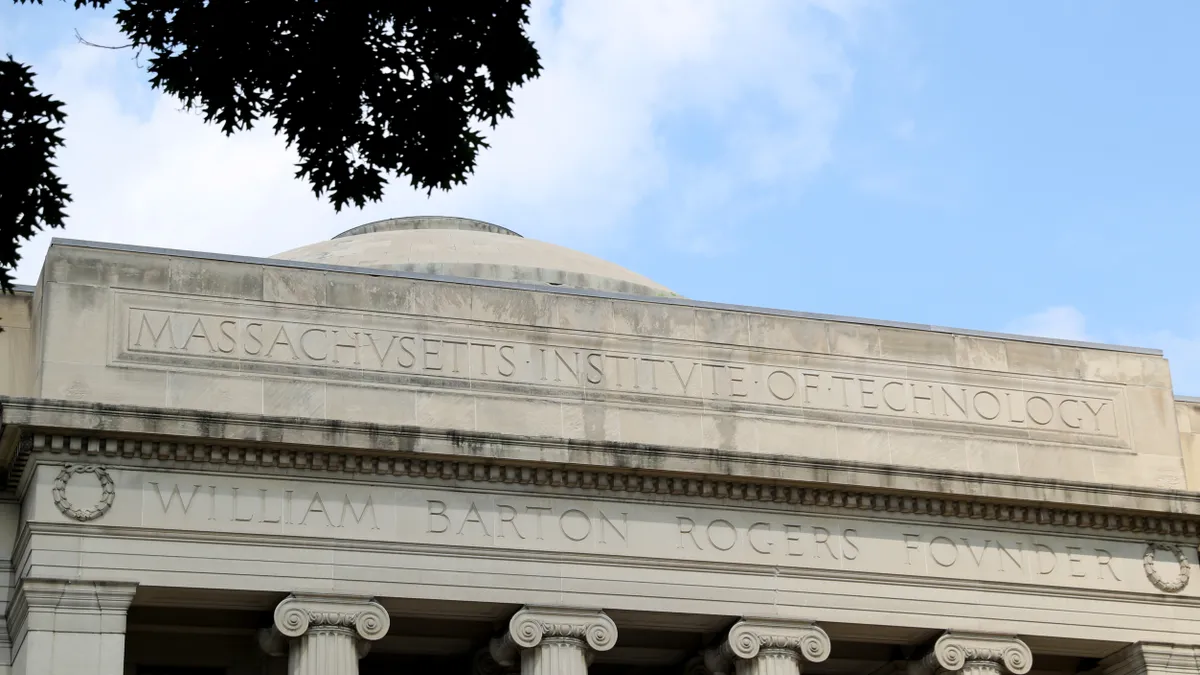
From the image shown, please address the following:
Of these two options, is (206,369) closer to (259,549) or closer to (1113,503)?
(259,549)

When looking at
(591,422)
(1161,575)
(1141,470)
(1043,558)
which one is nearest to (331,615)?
(591,422)

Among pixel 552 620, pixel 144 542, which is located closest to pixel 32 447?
pixel 144 542

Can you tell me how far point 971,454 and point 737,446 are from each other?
432 centimetres

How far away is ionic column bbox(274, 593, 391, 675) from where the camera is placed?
104ft

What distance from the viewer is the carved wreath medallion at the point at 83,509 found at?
3111 cm

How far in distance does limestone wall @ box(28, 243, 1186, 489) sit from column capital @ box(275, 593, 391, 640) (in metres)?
2.98

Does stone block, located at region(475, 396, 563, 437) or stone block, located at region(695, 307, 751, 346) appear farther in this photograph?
stone block, located at region(695, 307, 751, 346)

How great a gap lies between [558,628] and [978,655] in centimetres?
718

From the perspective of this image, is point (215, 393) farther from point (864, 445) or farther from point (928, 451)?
point (928, 451)

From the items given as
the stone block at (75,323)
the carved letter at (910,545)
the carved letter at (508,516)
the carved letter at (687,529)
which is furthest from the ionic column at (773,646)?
the stone block at (75,323)

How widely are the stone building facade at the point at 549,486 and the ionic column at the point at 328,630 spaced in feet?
0.15

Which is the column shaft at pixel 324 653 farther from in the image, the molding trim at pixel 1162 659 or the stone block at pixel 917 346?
the molding trim at pixel 1162 659

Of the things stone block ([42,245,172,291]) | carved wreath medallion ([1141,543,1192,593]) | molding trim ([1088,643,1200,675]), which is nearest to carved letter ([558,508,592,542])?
stone block ([42,245,172,291])

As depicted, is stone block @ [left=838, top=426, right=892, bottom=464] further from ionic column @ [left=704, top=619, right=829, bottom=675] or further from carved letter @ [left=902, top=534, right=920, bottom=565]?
ionic column @ [left=704, top=619, right=829, bottom=675]
